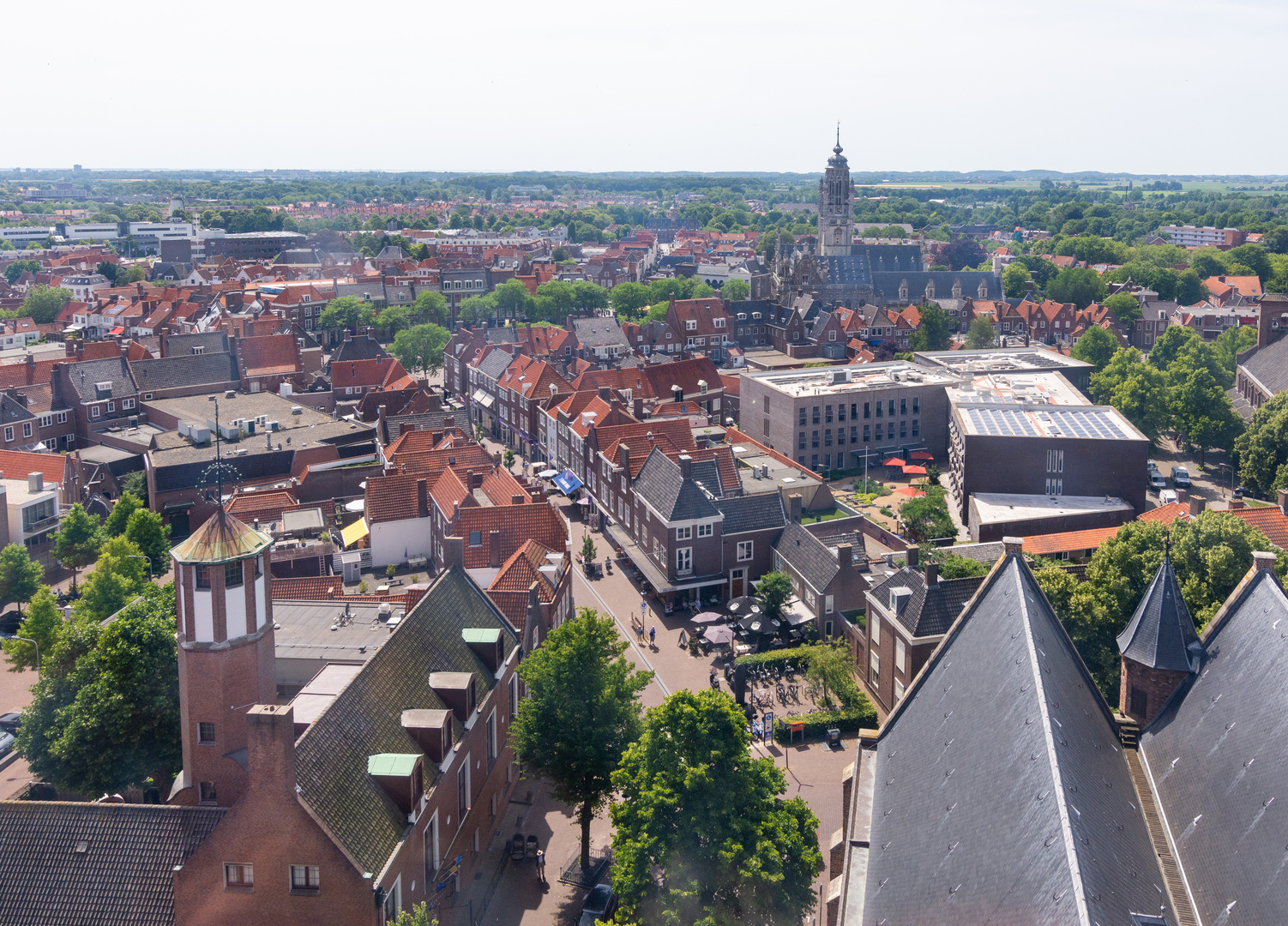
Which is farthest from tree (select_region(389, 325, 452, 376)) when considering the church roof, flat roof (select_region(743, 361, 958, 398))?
the church roof

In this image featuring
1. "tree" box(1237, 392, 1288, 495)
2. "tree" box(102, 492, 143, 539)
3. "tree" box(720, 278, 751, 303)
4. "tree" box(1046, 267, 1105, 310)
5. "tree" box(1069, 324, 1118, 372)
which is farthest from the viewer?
"tree" box(1046, 267, 1105, 310)

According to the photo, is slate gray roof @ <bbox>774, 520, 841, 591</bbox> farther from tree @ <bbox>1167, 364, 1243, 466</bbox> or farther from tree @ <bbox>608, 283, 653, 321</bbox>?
tree @ <bbox>608, 283, 653, 321</bbox>

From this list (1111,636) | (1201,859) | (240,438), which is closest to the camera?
(1201,859)

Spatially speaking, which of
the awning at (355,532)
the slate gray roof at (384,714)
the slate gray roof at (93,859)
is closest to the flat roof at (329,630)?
the slate gray roof at (384,714)

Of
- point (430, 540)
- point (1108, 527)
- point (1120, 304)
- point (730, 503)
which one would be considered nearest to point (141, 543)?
point (430, 540)

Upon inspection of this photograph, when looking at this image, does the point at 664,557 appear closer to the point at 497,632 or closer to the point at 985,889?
the point at 497,632

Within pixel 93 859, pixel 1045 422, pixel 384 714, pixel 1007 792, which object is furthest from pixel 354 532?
pixel 1045 422

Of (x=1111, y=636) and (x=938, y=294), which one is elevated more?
(x=938, y=294)
